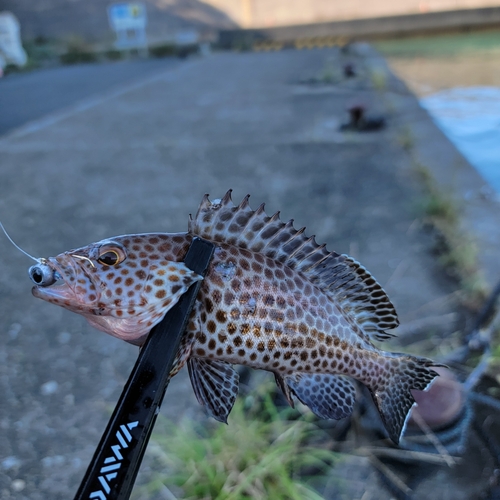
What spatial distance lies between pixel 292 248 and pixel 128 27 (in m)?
26.8

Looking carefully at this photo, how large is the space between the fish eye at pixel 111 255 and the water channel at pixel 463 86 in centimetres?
691

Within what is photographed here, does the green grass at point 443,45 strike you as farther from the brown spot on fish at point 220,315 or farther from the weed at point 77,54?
the brown spot on fish at point 220,315

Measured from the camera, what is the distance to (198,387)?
3.77 ft

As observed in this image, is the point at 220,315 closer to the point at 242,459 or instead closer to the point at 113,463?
the point at 113,463

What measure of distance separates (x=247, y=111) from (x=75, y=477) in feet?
28.3

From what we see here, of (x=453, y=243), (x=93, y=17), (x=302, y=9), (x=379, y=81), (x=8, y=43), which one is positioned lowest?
(x=453, y=243)

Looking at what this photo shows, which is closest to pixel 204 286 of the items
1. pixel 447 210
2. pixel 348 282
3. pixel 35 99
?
pixel 348 282

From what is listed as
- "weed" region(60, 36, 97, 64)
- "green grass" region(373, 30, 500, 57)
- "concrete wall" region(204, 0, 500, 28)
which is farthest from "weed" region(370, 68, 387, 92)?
"concrete wall" region(204, 0, 500, 28)

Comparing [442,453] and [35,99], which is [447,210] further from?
[35,99]

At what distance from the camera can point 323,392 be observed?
1.19m

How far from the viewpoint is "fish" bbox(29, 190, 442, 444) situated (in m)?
1.05

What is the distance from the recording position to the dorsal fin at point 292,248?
3.67 ft

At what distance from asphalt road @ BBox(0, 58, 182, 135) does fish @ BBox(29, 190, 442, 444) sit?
9568 millimetres

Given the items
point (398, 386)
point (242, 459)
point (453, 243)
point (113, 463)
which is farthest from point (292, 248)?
point (453, 243)
